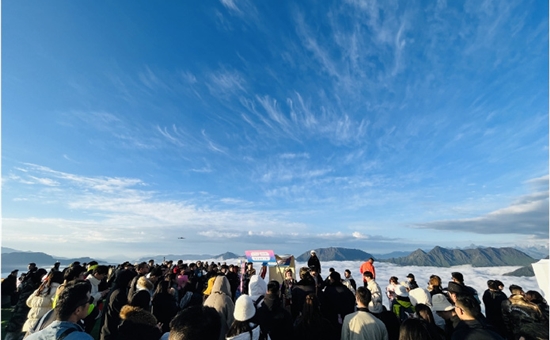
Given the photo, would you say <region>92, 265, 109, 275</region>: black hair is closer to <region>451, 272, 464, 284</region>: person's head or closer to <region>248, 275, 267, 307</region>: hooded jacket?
<region>248, 275, 267, 307</region>: hooded jacket

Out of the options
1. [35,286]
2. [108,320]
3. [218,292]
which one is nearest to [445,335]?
[218,292]

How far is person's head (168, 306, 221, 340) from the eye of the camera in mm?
1922

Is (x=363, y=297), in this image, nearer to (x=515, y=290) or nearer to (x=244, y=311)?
Answer: (x=244, y=311)

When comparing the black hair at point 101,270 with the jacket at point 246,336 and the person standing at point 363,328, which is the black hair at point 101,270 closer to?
the jacket at point 246,336

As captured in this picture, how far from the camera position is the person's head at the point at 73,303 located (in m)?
2.88

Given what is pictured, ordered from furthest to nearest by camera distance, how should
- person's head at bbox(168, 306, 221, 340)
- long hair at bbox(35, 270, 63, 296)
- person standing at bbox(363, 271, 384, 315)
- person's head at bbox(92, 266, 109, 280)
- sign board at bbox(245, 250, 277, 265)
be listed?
sign board at bbox(245, 250, 277, 265) → person's head at bbox(92, 266, 109, 280) → person standing at bbox(363, 271, 384, 315) → long hair at bbox(35, 270, 63, 296) → person's head at bbox(168, 306, 221, 340)

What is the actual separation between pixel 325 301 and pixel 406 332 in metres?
3.37

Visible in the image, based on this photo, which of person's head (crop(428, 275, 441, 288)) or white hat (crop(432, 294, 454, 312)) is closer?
white hat (crop(432, 294, 454, 312))

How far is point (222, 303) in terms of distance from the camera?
4.86m

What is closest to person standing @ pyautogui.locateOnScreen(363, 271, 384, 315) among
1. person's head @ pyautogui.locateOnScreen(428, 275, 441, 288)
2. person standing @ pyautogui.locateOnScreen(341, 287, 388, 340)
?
person's head @ pyautogui.locateOnScreen(428, 275, 441, 288)

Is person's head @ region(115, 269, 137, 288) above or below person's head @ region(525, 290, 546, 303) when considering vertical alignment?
above

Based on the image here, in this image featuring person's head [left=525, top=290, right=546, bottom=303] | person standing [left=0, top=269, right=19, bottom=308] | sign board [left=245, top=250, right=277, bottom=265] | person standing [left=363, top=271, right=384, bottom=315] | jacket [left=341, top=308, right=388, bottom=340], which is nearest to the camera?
jacket [left=341, top=308, right=388, bottom=340]

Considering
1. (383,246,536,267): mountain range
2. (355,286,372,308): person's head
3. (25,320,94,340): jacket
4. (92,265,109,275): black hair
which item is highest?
(92,265,109,275): black hair

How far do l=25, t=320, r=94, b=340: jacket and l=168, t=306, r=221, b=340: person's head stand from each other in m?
1.55
